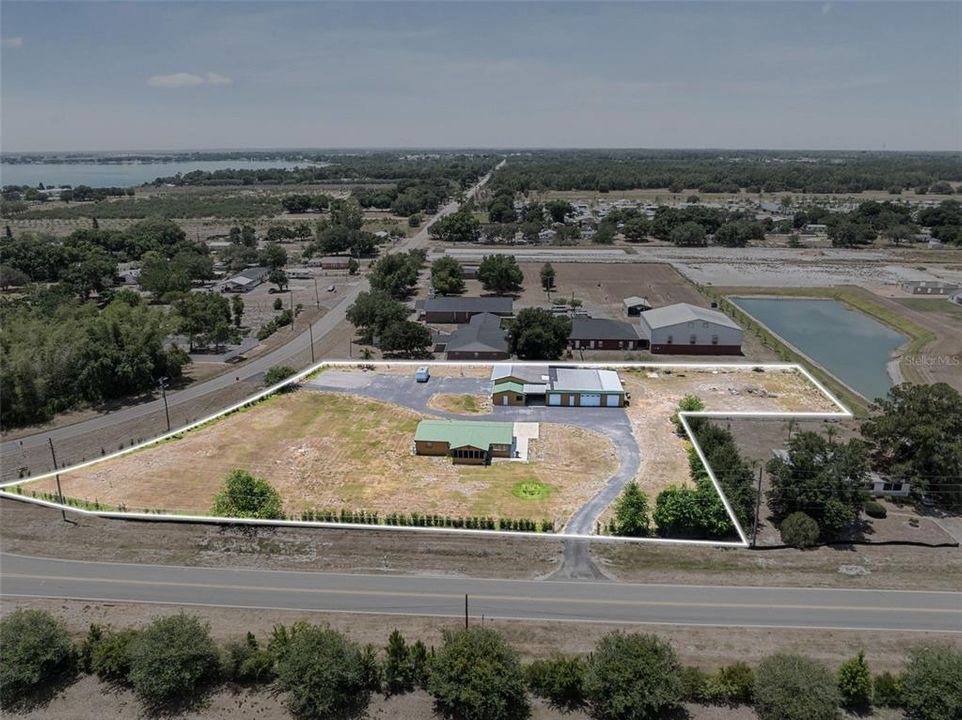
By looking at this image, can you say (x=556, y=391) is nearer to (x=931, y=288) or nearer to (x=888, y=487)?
(x=888, y=487)

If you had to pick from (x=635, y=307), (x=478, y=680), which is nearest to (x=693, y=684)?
(x=478, y=680)

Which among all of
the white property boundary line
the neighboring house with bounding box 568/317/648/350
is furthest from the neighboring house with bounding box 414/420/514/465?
the neighboring house with bounding box 568/317/648/350

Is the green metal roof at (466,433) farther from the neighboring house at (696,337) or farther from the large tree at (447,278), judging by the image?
the large tree at (447,278)

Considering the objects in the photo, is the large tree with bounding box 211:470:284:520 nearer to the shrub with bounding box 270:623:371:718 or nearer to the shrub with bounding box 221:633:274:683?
the shrub with bounding box 221:633:274:683

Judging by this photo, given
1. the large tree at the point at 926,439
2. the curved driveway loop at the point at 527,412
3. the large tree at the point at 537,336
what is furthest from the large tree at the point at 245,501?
the large tree at the point at 926,439

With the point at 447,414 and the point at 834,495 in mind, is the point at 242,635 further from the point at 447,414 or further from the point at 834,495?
the point at 834,495

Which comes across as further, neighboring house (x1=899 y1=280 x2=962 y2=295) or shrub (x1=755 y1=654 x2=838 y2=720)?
neighboring house (x1=899 y1=280 x2=962 y2=295)
